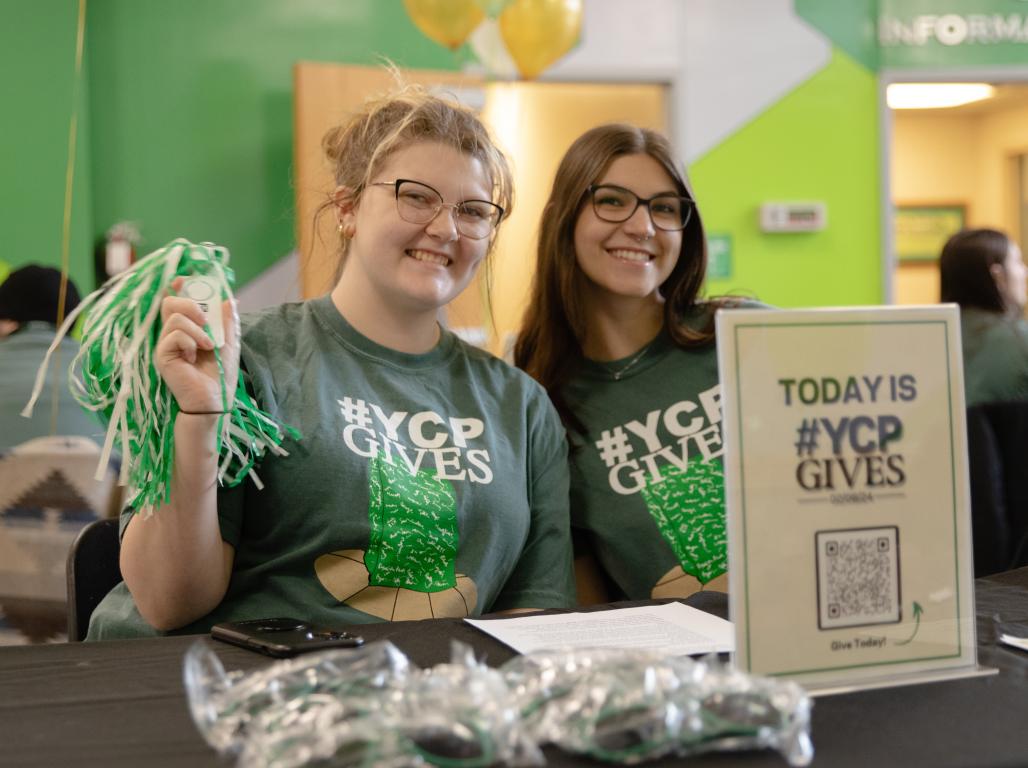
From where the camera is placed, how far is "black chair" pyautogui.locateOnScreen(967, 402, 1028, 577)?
2320 millimetres

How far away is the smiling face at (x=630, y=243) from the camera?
6.17 feet

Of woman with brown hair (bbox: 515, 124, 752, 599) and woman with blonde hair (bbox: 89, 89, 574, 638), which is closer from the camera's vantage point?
woman with blonde hair (bbox: 89, 89, 574, 638)

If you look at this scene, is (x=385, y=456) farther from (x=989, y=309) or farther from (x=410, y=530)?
(x=989, y=309)

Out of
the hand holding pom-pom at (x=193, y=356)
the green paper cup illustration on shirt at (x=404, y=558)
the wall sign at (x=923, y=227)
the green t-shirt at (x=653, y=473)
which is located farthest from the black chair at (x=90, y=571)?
the wall sign at (x=923, y=227)

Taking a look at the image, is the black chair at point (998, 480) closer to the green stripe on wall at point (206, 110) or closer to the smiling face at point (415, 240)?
the smiling face at point (415, 240)

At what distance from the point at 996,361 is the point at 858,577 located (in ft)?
8.14

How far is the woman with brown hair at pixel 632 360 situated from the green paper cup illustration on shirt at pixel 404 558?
0.39 metres

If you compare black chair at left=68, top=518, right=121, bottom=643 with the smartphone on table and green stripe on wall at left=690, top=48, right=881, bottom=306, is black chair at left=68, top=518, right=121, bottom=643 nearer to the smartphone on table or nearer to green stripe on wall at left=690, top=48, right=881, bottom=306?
the smartphone on table

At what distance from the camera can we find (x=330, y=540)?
1.35 metres

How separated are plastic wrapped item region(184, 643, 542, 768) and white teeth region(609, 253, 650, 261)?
123 centimetres

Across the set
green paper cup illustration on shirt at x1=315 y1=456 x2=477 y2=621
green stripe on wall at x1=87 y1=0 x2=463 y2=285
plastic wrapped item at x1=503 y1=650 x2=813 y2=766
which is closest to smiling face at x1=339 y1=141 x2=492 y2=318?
green paper cup illustration on shirt at x1=315 y1=456 x2=477 y2=621

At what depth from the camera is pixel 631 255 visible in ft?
6.22

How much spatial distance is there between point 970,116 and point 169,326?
28.2 ft

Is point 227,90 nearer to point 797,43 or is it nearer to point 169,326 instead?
point 797,43
